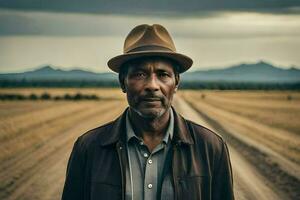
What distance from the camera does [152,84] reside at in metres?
2.38

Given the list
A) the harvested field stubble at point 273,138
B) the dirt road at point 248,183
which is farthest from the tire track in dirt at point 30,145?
the dirt road at point 248,183

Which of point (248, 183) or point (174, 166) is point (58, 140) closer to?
point (248, 183)

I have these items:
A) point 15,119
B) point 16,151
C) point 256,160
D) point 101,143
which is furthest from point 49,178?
point 101,143

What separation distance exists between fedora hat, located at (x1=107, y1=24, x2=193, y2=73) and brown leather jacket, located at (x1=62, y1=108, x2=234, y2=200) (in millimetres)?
253

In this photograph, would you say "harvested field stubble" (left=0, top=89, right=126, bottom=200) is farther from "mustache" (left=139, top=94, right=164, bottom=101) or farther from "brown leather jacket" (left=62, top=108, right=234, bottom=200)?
"mustache" (left=139, top=94, right=164, bottom=101)

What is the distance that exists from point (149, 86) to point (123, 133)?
24 cm

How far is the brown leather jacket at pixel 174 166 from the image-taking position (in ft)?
7.70

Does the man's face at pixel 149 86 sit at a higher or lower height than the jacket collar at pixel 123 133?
higher

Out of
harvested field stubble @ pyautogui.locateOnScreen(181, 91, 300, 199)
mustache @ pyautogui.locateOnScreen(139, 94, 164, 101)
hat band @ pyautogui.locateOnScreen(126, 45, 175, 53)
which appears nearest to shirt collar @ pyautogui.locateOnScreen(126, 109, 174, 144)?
mustache @ pyautogui.locateOnScreen(139, 94, 164, 101)

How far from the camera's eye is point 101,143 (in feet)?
7.97

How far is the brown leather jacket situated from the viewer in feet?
7.70

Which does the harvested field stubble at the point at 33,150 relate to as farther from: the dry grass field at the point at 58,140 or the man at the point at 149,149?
the man at the point at 149,149

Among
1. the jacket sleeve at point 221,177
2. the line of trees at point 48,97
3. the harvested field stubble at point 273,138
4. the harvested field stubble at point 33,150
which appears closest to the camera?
the jacket sleeve at point 221,177

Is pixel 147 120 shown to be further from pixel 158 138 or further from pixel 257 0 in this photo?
pixel 257 0
